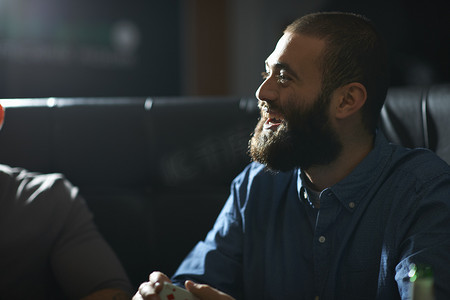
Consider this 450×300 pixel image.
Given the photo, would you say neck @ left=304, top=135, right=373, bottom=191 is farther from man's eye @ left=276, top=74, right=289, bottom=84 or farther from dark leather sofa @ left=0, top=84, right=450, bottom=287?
dark leather sofa @ left=0, top=84, right=450, bottom=287

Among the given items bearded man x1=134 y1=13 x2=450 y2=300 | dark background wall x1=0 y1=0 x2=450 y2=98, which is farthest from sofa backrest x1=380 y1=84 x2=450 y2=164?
dark background wall x1=0 y1=0 x2=450 y2=98

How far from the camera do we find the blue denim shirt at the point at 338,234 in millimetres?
968

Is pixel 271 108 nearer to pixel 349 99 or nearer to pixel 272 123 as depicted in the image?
pixel 272 123

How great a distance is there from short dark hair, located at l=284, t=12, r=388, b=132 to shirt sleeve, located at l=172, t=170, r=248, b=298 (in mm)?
385

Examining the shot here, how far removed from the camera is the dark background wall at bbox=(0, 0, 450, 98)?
2525 mm

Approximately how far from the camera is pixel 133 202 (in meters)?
1.57

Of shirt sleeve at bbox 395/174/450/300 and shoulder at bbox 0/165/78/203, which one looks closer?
shirt sleeve at bbox 395/174/450/300

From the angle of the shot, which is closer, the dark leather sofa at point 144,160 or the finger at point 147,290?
the finger at point 147,290

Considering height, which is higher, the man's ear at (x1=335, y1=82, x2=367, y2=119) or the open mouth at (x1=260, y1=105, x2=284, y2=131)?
the man's ear at (x1=335, y1=82, x2=367, y2=119)

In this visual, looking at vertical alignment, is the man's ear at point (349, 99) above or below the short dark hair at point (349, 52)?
below

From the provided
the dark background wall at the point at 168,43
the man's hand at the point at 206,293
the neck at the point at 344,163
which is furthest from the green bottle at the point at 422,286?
the dark background wall at the point at 168,43

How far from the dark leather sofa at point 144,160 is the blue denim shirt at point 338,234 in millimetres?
273

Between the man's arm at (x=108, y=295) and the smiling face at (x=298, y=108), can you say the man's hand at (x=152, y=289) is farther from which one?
the smiling face at (x=298, y=108)

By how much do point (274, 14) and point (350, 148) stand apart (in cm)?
243
